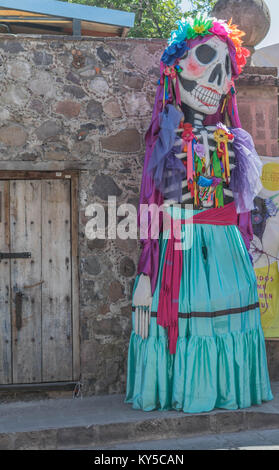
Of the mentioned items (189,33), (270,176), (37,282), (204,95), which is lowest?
(37,282)

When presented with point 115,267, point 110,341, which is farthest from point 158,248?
point 110,341

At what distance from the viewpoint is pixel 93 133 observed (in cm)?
462

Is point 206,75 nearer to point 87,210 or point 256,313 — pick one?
point 87,210

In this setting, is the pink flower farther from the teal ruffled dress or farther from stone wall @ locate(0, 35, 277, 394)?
the teal ruffled dress

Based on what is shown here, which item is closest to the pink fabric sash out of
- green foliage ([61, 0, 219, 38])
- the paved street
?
the paved street

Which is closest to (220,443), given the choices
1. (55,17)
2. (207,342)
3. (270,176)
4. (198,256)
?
(207,342)

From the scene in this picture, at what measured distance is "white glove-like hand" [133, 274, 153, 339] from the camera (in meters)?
3.97

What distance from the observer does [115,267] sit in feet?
15.2

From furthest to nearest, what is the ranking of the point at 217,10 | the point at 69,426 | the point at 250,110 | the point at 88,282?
the point at 217,10
the point at 250,110
the point at 88,282
the point at 69,426

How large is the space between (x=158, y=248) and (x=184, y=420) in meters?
1.18

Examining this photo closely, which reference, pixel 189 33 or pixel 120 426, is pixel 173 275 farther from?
pixel 189 33

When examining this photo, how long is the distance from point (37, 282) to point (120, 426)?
1433 mm

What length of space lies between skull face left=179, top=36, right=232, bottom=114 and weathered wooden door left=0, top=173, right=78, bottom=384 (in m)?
1.26

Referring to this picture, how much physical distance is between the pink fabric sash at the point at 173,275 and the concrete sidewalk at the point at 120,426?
49 cm
